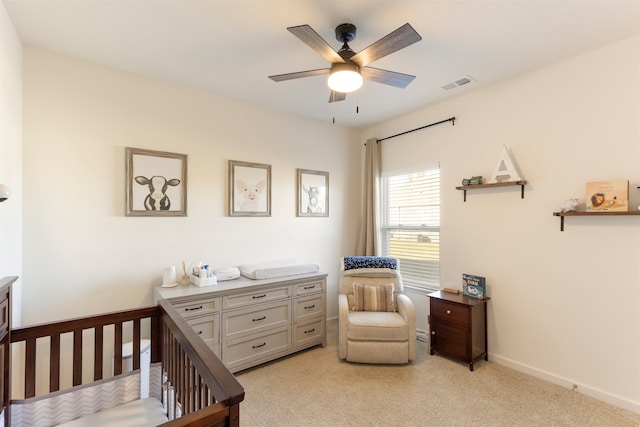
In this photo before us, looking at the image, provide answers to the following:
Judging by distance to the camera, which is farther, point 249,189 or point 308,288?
point 249,189

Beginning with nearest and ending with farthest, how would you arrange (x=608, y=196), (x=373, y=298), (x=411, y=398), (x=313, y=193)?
(x=608, y=196) < (x=411, y=398) < (x=373, y=298) < (x=313, y=193)

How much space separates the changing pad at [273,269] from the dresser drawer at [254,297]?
0.51 ft

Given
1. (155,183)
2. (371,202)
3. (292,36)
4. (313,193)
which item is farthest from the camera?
(371,202)

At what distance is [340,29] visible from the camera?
200 cm

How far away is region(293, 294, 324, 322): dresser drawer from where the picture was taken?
3.13 metres

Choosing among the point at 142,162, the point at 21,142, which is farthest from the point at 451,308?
the point at 21,142

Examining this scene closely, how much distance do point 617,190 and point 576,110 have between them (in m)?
0.73

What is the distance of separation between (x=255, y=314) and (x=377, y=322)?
1166 millimetres

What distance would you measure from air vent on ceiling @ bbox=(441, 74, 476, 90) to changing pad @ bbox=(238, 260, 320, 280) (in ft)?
7.65

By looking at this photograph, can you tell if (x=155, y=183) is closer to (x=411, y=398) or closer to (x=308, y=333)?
(x=308, y=333)

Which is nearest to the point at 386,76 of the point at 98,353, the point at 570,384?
the point at 98,353

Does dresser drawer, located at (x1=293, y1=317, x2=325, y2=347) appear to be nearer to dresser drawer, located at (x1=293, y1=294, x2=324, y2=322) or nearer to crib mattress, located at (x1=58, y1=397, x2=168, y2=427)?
dresser drawer, located at (x1=293, y1=294, x2=324, y2=322)

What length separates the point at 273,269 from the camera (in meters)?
3.06

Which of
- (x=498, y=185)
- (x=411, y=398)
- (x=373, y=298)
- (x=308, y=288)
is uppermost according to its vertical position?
(x=498, y=185)
